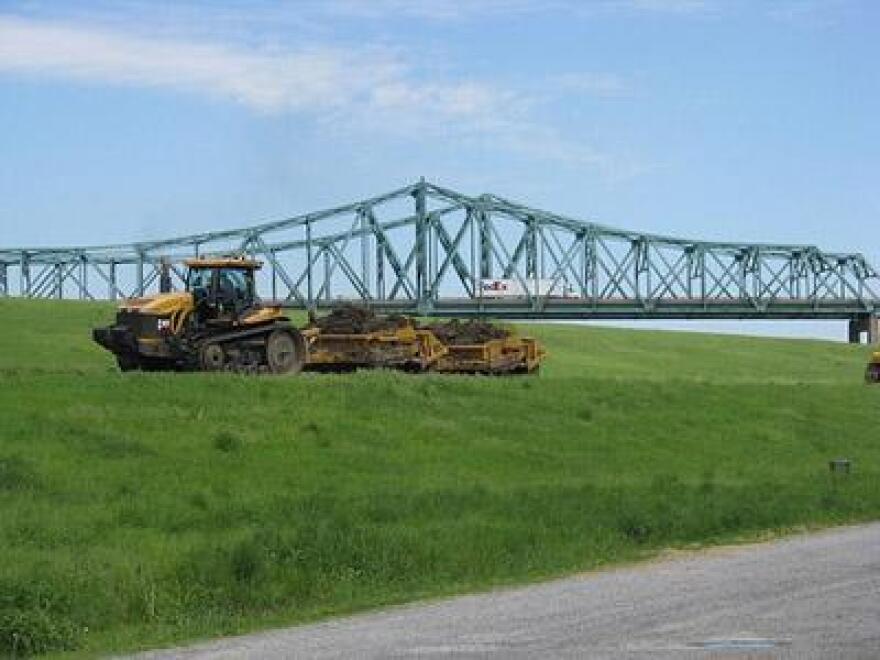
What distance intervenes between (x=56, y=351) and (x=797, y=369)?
4078cm

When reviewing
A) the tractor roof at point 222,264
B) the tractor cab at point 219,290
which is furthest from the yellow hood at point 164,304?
the tractor roof at point 222,264

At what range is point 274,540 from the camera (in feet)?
56.1

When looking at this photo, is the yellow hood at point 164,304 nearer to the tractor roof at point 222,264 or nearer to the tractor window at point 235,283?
the tractor roof at point 222,264

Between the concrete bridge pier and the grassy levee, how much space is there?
9793cm

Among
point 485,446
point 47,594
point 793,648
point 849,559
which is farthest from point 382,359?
point 793,648

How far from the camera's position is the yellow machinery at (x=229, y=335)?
34469 millimetres

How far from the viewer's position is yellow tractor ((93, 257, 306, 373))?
34.4 m

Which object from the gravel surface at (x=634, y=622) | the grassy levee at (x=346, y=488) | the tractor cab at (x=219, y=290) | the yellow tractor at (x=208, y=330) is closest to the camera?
the gravel surface at (x=634, y=622)

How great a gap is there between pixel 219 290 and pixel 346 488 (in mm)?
13167

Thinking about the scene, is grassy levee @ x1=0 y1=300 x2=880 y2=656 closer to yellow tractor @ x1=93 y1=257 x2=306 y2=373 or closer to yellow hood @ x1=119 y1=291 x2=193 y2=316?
yellow tractor @ x1=93 y1=257 x2=306 y2=373

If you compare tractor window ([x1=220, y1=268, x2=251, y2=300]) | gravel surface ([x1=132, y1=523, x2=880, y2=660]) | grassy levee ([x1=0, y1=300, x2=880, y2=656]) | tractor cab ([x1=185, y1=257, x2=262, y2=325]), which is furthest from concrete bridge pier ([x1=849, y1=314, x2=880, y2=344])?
gravel surface ([x1=132, y1=523, x2=880, y2=660])

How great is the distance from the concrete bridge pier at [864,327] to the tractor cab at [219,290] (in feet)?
348

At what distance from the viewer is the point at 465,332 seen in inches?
1816

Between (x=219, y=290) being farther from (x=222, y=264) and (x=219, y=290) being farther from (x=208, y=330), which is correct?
(x=208, y=330)
